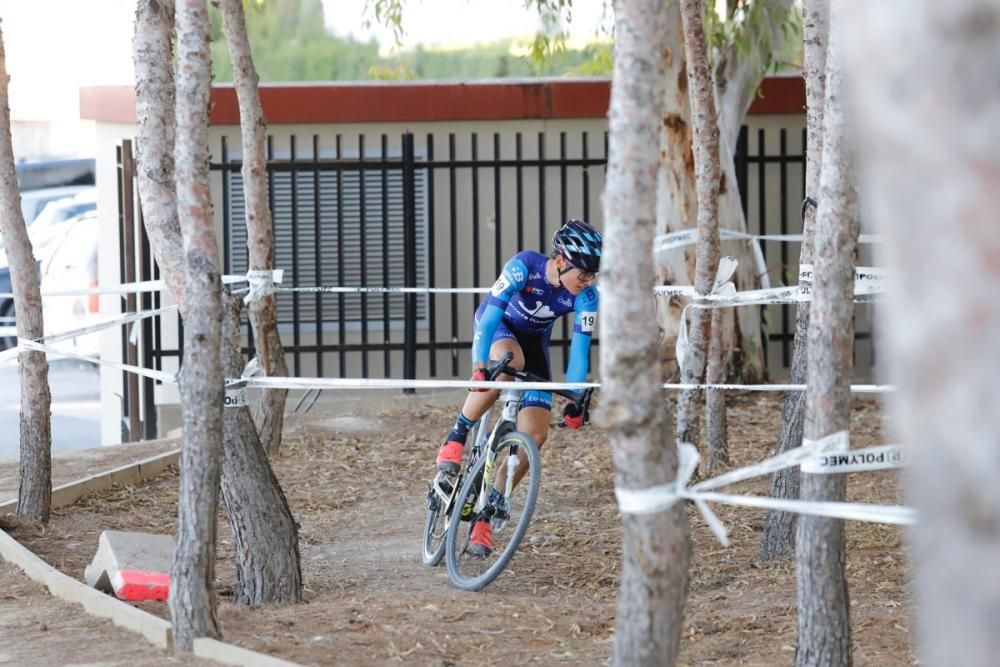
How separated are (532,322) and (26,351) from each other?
2.72 m

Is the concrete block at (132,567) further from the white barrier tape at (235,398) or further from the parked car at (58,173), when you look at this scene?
the parked car at (58,173)

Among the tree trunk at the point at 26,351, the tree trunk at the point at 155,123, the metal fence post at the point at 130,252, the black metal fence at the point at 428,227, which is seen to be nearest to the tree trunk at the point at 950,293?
the tree trunk at the point at 155,123

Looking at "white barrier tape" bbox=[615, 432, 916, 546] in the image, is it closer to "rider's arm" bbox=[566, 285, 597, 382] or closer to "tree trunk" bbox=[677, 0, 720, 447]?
"rider's arm" bbox=[566, 285, 597, 382]

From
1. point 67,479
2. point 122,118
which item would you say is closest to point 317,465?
point 67,479

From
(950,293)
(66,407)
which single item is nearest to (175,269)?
(950,293)

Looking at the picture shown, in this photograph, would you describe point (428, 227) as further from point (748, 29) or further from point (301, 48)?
point (301, 48)

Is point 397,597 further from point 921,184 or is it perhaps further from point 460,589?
point 921,184

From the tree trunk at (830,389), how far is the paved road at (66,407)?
8.49m

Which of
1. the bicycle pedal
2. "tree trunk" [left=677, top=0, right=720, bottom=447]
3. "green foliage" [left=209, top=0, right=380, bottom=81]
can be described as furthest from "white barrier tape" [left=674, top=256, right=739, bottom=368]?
"green foliage" [left=209, top=0, right=380, bottom=81]

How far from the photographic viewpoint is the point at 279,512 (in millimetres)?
5805

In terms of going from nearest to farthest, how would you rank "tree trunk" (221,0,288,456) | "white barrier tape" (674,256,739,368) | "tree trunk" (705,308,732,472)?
"white barrier tape" (674,256,739,368)
"tree trunk" (705,308,732,472)
"tree trunk" (221,0,288,456)

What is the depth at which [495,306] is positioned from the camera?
657 cm

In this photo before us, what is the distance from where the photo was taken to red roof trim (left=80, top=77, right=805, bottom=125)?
12352 mm

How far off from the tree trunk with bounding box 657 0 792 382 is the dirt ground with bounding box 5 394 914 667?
5.77ft
